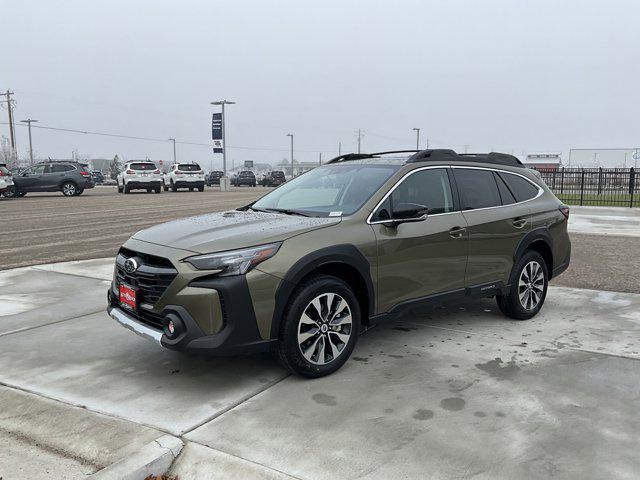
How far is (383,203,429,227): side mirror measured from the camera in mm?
Answer: 4441

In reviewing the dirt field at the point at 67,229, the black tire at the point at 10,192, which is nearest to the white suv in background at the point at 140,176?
the black tire at the point at 10,192

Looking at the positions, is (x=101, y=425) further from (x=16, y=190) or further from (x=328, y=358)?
(x=16, y=190)

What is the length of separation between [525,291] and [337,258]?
260 cm

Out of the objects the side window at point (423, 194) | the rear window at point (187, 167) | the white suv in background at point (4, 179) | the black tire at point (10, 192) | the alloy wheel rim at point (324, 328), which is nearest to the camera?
the alloy wheel rim at point (324, 328)

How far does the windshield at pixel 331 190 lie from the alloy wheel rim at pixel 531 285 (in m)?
1.95

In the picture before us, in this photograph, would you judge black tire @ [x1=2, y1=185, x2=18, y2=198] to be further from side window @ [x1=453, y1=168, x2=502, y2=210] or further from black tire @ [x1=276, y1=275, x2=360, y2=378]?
black tire @ [x1=276, y1=275, x2=360, y2=378]

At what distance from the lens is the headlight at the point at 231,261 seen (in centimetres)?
372

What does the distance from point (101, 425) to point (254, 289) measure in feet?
4.03

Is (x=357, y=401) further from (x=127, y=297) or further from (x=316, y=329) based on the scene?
(x=127, y=297)

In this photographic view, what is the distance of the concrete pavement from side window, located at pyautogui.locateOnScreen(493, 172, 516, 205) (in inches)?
49.9

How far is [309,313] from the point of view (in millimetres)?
4039

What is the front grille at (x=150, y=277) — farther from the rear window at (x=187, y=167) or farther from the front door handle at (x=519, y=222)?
the rear window at (x=187, y=167)

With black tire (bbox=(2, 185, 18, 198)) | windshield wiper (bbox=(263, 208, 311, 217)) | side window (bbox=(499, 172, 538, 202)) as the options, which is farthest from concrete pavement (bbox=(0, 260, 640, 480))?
black tire (bbox=(2, 185, 18, 198))

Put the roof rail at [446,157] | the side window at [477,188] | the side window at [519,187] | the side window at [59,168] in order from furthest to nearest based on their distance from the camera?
the side window at [59,168] < the side window at [519,187] < the side window at [477,188] < the roof rail at [446,157]
